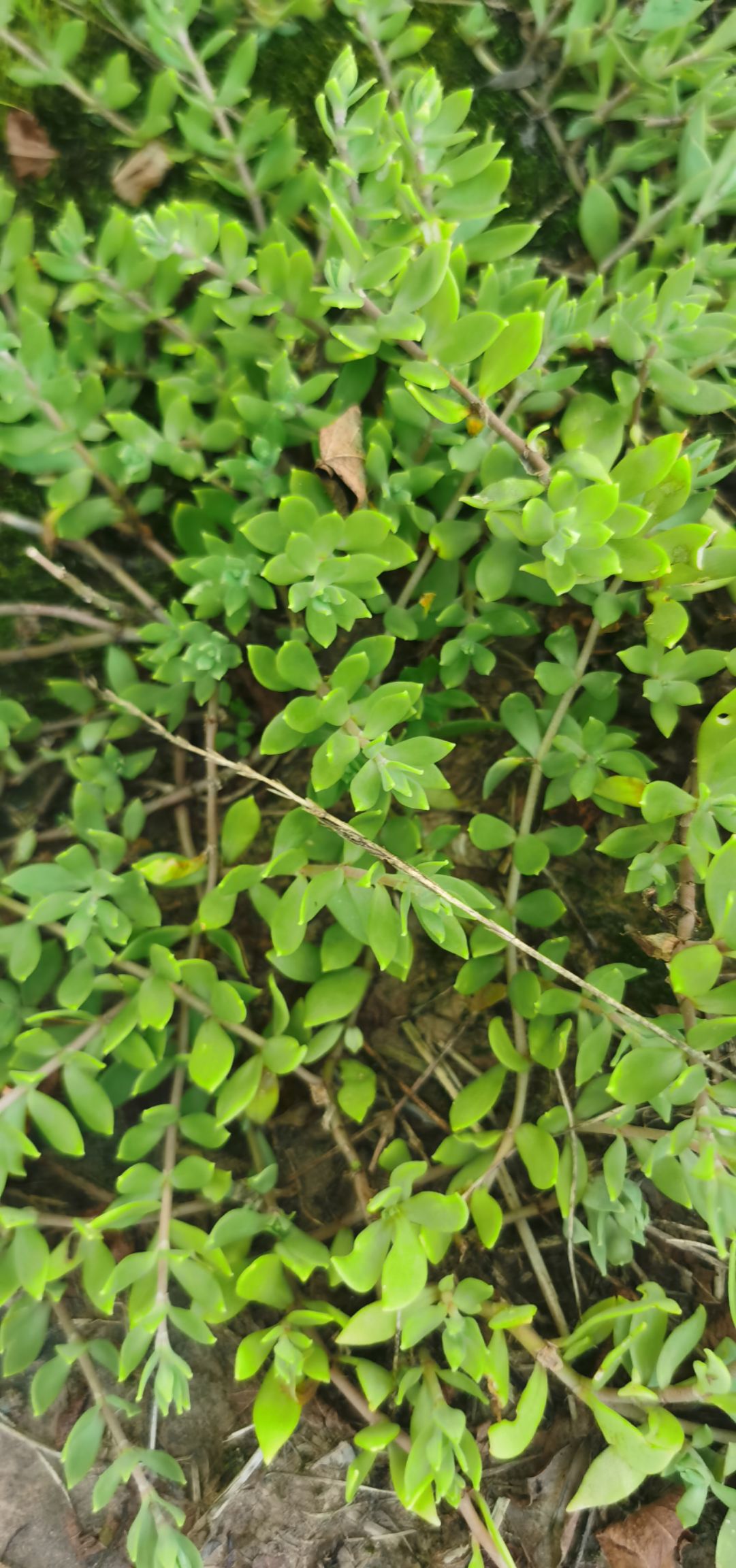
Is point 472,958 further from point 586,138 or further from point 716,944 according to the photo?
point 586,138

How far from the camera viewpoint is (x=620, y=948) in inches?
87.0

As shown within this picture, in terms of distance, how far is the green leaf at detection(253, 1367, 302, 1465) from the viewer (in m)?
1.79

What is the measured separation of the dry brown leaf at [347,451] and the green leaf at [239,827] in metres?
0.67

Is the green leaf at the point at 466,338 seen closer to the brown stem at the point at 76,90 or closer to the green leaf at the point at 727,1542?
the brown stem at the point at 76,90

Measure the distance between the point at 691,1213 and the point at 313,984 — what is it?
3.12 feet

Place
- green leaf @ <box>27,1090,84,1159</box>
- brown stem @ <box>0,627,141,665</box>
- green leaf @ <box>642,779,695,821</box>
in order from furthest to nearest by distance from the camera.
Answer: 1. brown stem @ <box>0,627,141,665</box>
2. green leaf @ <box>27,1090,84,1159</box>
3. green leaf @ <box>642,779,695,821</box>

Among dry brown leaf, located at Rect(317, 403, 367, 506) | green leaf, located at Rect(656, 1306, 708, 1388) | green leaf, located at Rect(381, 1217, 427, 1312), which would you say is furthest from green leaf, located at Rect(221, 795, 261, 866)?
green leaf, located at Rect(656, 1306, 708, 1388)

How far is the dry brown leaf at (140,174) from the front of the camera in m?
2.28

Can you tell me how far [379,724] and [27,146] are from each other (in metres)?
1.67

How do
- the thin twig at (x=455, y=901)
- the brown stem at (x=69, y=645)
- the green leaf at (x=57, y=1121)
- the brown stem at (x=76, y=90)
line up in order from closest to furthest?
the thin twig at (x=455, y=901)
the green leaf at (x=57, y=1121)
the brown stem at (x=76, y=90)
the brown stem at (x=69, y=645)

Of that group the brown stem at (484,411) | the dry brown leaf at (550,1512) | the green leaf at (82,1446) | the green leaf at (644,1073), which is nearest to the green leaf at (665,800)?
the green leaf at (644,1073)

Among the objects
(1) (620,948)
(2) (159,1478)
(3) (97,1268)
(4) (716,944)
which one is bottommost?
(2) (159,1478)

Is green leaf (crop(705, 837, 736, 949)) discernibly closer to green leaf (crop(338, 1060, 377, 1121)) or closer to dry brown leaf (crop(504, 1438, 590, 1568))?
green leaf (crop(338, 1060, 377, 1121))

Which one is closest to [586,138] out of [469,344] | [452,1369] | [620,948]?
[469,344]
